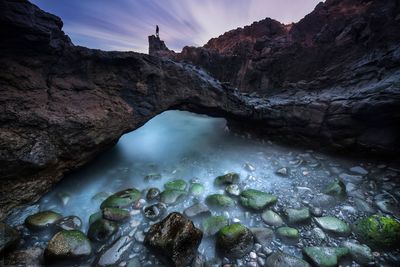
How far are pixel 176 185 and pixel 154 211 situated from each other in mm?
860

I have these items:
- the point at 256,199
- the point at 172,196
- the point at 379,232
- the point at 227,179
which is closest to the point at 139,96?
the point at 172,196

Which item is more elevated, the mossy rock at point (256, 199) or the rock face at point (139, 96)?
the rock face at point (139, 96)

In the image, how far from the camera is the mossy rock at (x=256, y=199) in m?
3.54

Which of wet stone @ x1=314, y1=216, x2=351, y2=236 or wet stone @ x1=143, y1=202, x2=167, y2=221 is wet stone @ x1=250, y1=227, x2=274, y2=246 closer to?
wet stone @ x1=314, y1=216, x2=351, y2=236

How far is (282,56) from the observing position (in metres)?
8.09

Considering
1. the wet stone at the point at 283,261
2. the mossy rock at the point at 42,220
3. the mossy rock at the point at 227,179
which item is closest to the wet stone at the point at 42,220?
the mossy rock at the point at 42,220

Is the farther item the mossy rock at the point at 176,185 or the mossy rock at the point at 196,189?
the mossy rock at the point at 176,185

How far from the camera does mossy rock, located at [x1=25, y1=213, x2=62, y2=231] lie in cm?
301

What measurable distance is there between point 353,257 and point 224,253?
173 centimetres

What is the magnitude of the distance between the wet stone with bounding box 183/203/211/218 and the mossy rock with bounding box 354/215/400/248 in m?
2.33

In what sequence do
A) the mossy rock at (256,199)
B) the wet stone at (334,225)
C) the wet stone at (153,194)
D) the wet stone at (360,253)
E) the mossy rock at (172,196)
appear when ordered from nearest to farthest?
the wet stone at (360,253)
the wet stone at (334,225)
the mossy rock at (256,199)
the mossy rock at (172,196)
the wet stone at (153,194)

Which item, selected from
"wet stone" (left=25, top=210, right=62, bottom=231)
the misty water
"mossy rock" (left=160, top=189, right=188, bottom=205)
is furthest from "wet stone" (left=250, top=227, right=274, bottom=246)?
"wet stone" (left=25, top=210, right=62, bottom=231)

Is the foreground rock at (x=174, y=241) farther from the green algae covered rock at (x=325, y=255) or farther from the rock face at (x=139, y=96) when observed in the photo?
the rock face at (x=139, y=96)

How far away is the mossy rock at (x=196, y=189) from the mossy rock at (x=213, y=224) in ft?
2.58
